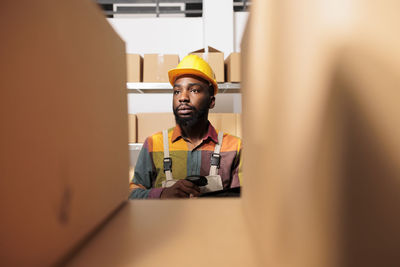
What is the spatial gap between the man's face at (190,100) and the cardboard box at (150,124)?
0.24m

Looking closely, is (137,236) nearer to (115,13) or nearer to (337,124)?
(337,124)

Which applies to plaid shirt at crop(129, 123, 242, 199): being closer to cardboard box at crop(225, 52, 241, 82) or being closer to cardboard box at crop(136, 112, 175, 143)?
cardboard box at crop(136, 112, 175, 143)

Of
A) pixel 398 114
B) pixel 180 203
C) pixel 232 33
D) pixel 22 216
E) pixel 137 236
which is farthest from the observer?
pixel 232 33

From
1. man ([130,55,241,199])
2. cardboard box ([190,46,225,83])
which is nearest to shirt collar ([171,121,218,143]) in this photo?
man ([130,55,241,199])

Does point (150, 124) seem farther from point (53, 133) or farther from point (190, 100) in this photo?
point (53, 133)

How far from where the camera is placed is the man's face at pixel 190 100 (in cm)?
175

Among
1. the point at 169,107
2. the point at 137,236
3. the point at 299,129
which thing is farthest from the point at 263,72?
the point at 169,107

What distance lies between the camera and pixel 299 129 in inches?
6.8

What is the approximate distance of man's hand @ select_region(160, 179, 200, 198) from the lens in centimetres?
137

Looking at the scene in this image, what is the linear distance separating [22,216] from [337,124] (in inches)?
9.5

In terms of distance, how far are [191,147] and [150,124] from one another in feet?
1.34

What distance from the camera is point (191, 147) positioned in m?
1.79

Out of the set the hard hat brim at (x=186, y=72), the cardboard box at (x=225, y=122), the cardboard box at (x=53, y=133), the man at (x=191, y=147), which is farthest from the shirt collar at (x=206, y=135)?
the cardboard box at (x=53, y=133)

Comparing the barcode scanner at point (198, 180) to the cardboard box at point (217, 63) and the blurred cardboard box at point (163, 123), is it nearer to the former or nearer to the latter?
the blurred cardboard box at point (163, 123)
